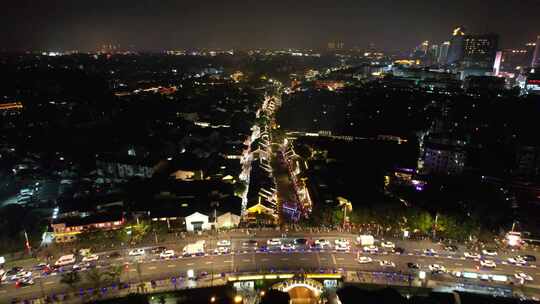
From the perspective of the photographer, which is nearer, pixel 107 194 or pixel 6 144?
pixel 107 194

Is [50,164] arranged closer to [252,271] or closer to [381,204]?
[252,271]

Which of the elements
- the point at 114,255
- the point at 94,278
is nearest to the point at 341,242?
the point at 114,255

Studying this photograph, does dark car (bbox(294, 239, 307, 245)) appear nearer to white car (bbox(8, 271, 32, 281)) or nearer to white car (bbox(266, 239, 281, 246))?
white car (bbox(266, 239, 281, 246))

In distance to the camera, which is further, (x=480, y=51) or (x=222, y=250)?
(x=480, y=51)

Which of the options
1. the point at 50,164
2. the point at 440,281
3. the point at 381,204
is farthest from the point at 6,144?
the point at 440,281

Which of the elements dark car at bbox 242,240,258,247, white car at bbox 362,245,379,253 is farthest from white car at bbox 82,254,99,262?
white car at bbox 362,245,379,253

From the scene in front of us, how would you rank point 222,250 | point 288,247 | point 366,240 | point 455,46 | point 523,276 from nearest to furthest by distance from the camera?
point 523,276 → point 222,250 → point 288,247 → point 366,240 → point 455,46

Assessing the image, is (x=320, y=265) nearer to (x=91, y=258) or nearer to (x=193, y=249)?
(x=193, y=249)

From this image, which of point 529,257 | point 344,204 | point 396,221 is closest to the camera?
point 529,257

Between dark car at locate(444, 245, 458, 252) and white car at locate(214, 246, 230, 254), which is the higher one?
dark car at locate(444, 245, 458, 252)
